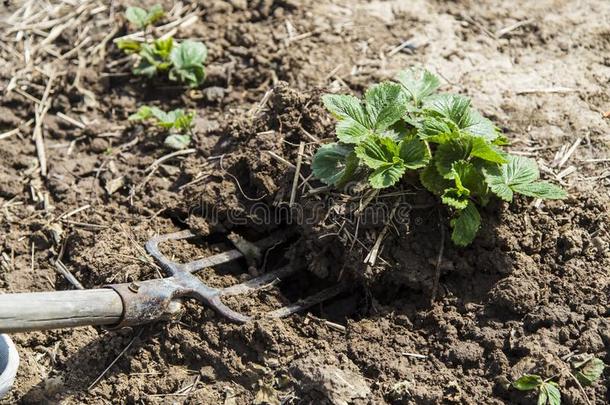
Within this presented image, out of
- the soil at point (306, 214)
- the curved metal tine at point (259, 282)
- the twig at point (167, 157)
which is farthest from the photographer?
the twig at point (167, 157)

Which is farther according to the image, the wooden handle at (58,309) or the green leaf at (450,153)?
the green leaf at (450,153)

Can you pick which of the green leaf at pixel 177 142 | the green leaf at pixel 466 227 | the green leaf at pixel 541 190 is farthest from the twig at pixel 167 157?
the green leaf at pixel 541 190

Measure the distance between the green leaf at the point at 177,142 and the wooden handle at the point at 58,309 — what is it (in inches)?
41.0

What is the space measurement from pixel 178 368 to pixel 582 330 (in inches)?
59.9

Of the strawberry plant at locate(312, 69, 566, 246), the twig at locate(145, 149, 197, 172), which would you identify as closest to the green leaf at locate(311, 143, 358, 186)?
the strawberry plant at locate(312, 69, 566, 246)

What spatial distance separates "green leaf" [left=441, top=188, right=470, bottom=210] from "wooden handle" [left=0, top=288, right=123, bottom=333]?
50.2 inches

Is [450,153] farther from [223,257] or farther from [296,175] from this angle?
[223,257]

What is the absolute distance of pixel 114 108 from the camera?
441 cm

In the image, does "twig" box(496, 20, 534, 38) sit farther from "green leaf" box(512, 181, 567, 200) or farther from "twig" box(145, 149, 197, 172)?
"twig" box(145, 149, 197, 172)

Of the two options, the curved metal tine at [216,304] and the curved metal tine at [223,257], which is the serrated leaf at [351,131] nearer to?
the curved metal tine at [223,257]

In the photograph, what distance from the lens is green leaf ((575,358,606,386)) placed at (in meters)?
2.99

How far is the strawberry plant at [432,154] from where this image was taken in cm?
322

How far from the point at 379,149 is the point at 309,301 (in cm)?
68

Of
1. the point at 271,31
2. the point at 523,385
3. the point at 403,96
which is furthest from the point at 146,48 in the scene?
the point at 523,385
